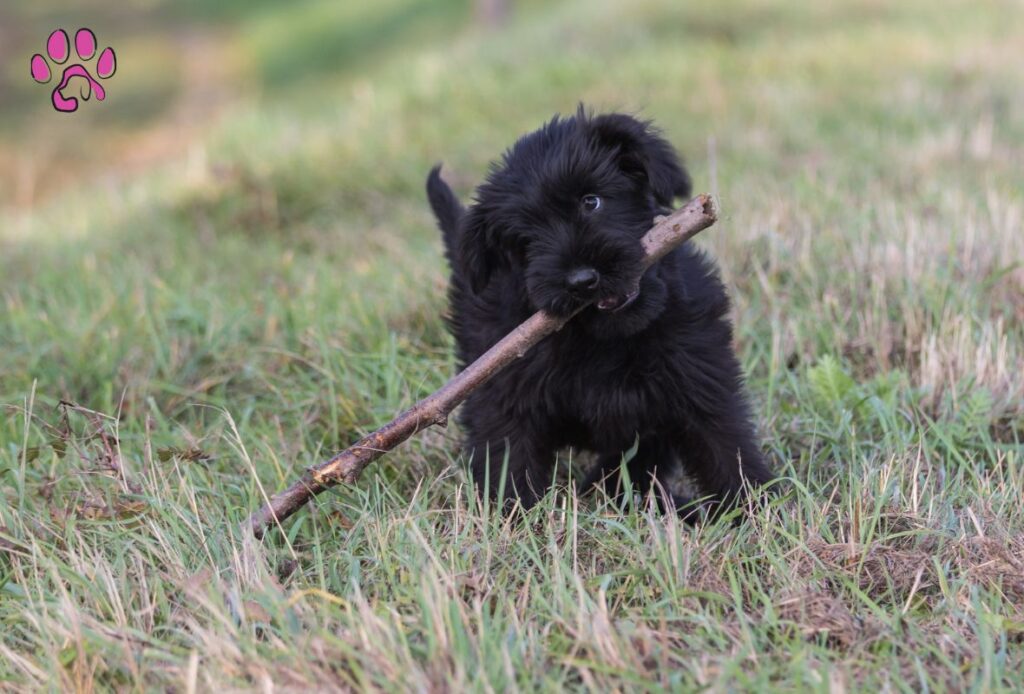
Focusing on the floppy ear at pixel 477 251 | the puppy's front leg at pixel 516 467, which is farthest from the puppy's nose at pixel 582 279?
the puppy's front leg at pixel 516 467

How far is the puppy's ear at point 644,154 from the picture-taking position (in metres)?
2.84

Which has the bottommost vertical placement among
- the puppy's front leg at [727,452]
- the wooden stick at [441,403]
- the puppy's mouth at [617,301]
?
the puppy's front leg at [727,452]

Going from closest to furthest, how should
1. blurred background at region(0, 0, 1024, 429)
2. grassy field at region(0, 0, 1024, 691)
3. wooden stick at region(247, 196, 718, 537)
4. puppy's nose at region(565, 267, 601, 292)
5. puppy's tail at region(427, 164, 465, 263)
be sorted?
grassy field at region(0, 0, 1024, 691) < puppy's nose at region(565, 267, 601, 292) < wooden stick at region(247, 196, 718, 537) < puppy's tail at region(427, 164, 465, 263) < blurred background at region(0, 0, 1024, 429)

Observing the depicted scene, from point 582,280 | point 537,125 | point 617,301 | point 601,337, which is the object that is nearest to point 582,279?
point 582,280

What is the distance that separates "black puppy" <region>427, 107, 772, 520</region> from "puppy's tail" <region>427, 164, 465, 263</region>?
51 centimetres

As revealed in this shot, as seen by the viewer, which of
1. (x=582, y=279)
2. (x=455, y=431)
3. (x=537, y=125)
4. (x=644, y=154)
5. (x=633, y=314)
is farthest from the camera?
(x=537, y=125)

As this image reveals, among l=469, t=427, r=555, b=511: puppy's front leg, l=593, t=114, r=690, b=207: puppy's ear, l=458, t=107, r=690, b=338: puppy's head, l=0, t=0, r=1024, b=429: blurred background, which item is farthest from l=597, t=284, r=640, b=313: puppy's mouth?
l=0, t=0, r=1024, b=429: blurred background

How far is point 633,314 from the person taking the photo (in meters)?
2.69

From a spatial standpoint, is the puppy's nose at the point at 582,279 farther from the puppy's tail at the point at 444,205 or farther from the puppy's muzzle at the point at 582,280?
the puppy's tail at the point at 444,205

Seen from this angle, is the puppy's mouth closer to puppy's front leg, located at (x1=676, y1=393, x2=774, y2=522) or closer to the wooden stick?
the wooden stick

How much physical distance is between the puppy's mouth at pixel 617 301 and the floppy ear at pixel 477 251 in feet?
1.24

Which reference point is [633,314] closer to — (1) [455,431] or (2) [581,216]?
(2) [581,216]

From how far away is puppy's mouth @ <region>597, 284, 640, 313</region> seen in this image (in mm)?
2605

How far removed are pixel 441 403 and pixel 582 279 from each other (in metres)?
0.49
